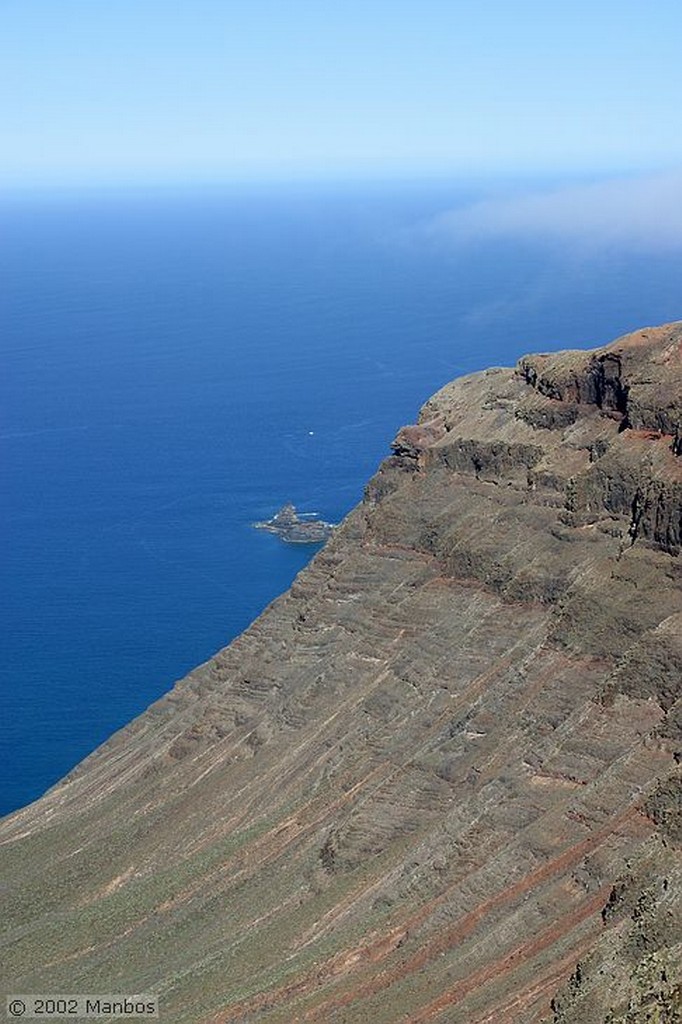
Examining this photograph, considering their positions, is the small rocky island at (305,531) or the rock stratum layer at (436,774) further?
the small rocky island at (305,531)

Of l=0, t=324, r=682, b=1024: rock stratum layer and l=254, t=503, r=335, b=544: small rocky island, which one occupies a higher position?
l=0, t=324, r=682, b=1024: rock stratum layer

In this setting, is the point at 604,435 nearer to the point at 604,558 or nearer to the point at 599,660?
the point at 604,558

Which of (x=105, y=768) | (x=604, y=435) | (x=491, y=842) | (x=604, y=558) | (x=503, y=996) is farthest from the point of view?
(x=105, y=768)

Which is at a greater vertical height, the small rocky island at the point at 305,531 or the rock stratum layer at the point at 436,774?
the rock stratum layer at the point at 436,774

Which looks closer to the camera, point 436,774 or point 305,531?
point 436,774

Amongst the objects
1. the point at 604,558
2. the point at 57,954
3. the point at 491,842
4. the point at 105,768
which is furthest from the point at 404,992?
the point at 105,768

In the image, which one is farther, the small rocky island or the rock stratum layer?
the small rocky island

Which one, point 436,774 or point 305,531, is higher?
point 436,774

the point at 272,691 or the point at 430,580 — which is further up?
the point at 430,580
